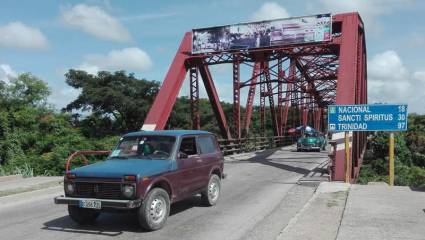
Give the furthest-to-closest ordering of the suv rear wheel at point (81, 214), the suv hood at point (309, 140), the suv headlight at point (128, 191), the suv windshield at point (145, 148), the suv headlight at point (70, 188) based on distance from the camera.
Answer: the suv hood at point (309, 140) → the suv windshield at point (145, 148) → the suv rear wheel at point (81, 214) → the suv headlight at point (70, 188) → the suv headlight at point (128, 191)

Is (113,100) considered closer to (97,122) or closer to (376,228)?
(97,122)

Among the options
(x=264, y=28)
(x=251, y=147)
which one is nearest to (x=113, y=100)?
(x=251, y=147)

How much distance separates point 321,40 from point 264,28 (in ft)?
9.51

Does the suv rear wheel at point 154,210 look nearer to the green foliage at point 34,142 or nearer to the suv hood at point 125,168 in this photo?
the suv hood at point 125,168

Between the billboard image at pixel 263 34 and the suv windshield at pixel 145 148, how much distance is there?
50.2ft

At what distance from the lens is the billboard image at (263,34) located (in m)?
23.2

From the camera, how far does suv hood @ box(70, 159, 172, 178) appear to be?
802 cm

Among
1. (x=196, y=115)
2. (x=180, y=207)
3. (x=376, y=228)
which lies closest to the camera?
(x=376, y=228)

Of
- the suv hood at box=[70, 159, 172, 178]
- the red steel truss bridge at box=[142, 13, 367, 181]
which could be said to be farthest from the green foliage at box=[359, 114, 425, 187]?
the suv hood at box=[70, 159, 172, 178]

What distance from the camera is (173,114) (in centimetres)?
4956

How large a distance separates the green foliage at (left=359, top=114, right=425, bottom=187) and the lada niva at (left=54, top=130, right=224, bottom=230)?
9.25 m

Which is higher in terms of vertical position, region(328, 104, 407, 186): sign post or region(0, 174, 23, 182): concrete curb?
region(328, 104, 407, 186): sign post

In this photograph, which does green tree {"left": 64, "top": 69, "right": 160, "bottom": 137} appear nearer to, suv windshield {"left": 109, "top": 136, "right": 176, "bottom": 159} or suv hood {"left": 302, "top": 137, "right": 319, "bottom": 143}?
suv hood {"left": 302, "top": 137, "right": 319, "bottom": 143}

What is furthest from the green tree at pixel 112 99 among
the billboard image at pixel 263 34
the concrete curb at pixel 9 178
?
the concrete curb at pixel 9 178
